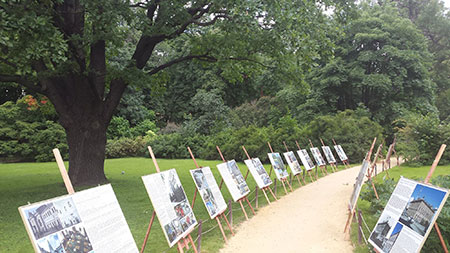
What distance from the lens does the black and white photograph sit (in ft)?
12.4

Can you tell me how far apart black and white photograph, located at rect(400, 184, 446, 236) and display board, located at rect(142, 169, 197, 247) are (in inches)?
110

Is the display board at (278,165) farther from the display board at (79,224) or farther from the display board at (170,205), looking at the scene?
the display board at (79,224)

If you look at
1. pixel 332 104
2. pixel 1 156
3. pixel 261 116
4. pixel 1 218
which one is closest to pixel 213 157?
pixel 261 116

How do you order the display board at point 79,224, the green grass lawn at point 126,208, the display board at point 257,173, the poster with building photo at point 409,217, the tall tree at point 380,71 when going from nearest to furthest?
1. the display board at point 79,224
2. the poster with building photo at point 409,217
3. the green grass lawn at point 126,208
4. the display board at point 257,173
5. the tall tree at point 380,71

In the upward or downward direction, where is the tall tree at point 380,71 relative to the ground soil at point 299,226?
upward

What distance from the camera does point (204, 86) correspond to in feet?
98.8

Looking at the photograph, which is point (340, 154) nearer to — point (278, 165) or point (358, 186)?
point (278, 165)

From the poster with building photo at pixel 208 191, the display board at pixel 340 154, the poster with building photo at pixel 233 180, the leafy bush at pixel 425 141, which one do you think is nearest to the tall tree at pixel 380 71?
the leafy bush at pixel 425 141

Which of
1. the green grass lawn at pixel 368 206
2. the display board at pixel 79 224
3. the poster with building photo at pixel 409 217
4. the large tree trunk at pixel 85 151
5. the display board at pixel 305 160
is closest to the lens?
the display board at pixel 79 224

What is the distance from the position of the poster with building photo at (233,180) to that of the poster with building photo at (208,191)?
2.16ft

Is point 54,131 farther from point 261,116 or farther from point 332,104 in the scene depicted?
point 332,104

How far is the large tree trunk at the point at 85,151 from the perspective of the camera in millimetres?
10297

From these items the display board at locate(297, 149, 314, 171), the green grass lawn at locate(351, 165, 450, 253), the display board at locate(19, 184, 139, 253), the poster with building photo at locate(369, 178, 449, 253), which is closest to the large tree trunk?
the display board at locate(297, 149, 314, 171)

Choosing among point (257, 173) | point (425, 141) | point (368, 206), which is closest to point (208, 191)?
point (257, 173)
